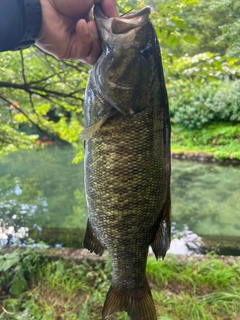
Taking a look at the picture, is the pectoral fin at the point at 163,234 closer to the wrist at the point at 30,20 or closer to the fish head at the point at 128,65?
the fish head at the point at 128,65

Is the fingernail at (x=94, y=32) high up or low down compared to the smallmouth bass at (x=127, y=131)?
up

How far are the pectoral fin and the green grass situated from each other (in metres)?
11.1

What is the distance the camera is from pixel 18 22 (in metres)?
1.47

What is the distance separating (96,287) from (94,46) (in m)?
2.72

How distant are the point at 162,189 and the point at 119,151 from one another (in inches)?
10.7

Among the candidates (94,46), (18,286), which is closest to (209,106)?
(18,286)

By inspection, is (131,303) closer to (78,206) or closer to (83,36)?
(83,36)

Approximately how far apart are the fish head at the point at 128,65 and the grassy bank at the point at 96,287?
2.07 metres

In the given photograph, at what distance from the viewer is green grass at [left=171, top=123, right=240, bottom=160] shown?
1260 cm

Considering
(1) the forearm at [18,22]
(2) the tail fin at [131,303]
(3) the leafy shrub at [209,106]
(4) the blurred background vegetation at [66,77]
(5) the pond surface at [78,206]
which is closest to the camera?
(1) the forearm at [18,22]

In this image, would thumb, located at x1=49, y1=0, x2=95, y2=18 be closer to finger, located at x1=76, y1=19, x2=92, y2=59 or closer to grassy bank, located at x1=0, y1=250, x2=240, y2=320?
finger, located at x1=76, y1=19, x2=92, y2=59

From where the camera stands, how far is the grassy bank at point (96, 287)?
119 inches

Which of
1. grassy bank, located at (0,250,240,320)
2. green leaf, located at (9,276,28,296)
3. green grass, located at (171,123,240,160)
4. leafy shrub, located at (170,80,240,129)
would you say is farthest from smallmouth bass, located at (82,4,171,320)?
leafy shrub, located at (170,80,240,129)

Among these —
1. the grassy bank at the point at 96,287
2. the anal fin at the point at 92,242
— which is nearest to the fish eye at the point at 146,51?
the anal fin at the point at 92,242
